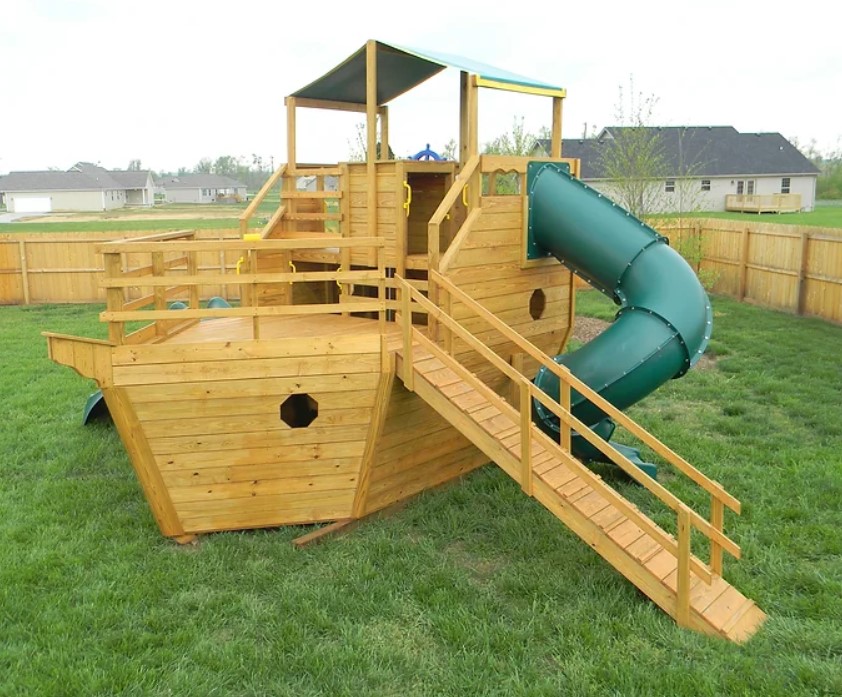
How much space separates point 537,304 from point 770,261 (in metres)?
10.6

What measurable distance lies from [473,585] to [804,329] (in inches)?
444

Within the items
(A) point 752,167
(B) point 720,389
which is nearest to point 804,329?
(B) point 720,389

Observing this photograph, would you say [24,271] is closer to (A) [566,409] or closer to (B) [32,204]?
(A) [566,409]

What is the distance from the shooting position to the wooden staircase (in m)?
5.32

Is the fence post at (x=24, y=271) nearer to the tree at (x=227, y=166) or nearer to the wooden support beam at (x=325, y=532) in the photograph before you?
the wooden support beam at (x=325, y=532)

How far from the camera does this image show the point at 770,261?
17.2 m

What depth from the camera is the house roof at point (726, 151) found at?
5050 cm

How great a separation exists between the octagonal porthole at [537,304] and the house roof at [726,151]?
42.5 meters

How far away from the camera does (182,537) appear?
672 cm

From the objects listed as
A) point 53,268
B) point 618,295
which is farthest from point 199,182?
point 618,295

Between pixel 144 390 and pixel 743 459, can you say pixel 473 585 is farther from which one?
pixel 743 459

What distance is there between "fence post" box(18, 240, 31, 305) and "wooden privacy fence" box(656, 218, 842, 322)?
609 inches

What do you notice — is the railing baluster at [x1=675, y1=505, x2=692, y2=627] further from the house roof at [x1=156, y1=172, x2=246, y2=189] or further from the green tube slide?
the house roof at [x1=156, y1=172, x2=246, y2=189]

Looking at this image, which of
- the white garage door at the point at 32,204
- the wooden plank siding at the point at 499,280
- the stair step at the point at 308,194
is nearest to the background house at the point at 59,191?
the white garage door at the point at 32,204
